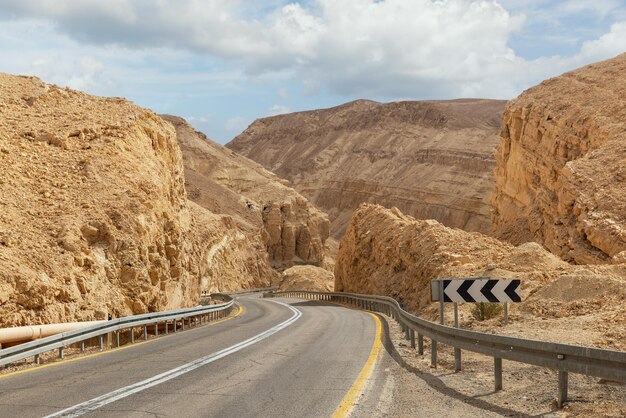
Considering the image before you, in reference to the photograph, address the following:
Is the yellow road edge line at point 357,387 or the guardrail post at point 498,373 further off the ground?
the guardrail post at point 498,373

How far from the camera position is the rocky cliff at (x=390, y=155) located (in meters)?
120

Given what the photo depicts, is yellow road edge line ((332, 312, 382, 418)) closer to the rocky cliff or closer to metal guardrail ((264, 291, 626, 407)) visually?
metal guardrail ((264, 291, 626, 407))

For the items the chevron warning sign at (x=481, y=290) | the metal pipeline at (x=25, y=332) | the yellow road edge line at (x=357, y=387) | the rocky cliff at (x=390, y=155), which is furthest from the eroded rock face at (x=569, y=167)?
the rocky cliff at (x=390, y=155)

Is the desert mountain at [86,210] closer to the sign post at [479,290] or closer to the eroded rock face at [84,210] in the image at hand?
the eroded rock face at [84,210]

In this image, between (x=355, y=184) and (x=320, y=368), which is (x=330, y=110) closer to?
(x=355, y=184)

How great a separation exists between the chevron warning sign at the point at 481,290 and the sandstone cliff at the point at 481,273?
1.91m

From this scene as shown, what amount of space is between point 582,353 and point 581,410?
2.60ft

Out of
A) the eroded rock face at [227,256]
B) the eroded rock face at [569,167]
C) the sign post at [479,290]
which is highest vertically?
the eroded rock face at [569,167]

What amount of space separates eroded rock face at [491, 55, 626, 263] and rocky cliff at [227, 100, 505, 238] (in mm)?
51999

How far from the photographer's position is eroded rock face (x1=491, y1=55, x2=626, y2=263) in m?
35.0

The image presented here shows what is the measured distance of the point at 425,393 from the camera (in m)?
9.47

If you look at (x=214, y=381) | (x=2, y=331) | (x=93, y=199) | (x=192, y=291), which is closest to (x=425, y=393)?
(x=214, y=381)

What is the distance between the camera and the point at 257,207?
106438 mm

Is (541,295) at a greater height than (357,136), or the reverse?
(357,136)
